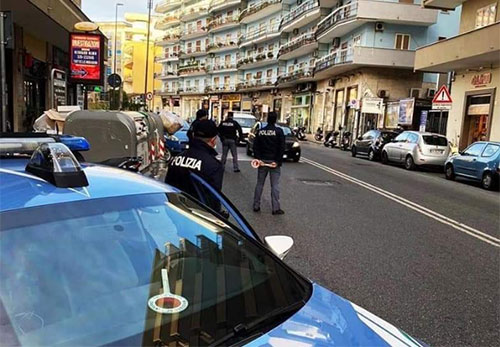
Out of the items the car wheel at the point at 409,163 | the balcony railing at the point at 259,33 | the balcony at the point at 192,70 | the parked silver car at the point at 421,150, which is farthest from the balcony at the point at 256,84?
the car wheel at the point at 409,163

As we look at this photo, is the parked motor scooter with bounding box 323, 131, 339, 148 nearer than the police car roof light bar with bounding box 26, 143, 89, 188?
No

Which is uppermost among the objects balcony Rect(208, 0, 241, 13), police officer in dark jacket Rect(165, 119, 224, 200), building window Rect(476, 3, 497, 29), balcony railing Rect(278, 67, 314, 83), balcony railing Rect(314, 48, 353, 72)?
balcony Rect(208, 0, 241, 13)

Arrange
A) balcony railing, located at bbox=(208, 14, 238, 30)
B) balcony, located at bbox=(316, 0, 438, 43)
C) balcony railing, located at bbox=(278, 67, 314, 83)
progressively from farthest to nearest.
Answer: balcony railing, located at bbox=(208, 14, 238, 30), balcony railing, located at bbox=(278, 67, 314, 83), balcony, located at bbox=(316, 0, 438, 43)

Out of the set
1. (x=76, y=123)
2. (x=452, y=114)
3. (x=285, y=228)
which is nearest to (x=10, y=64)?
(x=76, y=123)

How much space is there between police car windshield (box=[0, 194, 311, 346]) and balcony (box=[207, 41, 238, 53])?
72047 mm

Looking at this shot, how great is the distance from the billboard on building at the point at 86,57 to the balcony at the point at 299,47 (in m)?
32.1

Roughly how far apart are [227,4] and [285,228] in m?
70.8

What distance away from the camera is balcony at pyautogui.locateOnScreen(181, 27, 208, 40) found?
82188 mm

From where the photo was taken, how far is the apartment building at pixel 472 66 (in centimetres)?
2027

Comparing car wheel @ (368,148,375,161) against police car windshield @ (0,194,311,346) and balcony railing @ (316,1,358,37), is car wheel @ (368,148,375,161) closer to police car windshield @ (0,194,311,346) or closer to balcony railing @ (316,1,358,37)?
balcony railing @ (316,1,358,37)

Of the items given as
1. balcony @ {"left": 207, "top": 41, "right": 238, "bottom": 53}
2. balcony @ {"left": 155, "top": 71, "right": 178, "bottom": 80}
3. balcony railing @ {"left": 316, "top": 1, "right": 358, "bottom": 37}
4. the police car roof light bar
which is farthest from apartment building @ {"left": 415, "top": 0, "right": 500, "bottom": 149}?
balcony @ {"left": 155, "top": 71, "right": 178, "bottom": 80}

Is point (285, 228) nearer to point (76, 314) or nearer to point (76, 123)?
point (76, 123)

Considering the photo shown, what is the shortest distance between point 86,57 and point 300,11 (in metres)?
36.7

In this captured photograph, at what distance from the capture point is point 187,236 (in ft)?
7.68
